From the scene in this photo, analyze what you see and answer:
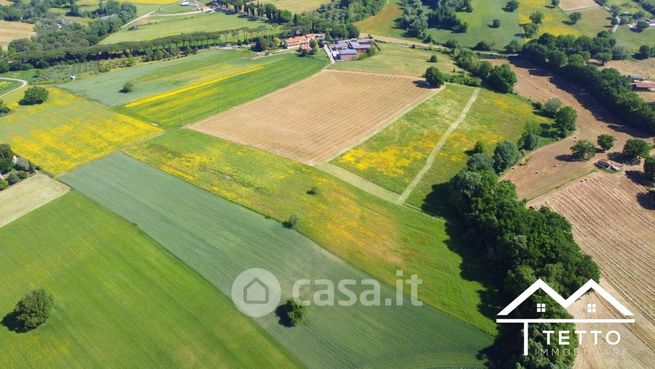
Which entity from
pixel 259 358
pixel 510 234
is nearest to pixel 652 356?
pixel 510 234

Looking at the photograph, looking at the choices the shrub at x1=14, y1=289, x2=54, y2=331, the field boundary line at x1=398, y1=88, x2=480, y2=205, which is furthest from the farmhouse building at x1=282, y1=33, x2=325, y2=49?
the shrub at x1=14, y1=289, x2=54, y2=331

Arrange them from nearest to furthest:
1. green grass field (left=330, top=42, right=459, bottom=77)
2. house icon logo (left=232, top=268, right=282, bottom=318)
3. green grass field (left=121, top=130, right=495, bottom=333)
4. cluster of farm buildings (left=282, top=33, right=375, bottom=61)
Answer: house icon logo (left=232, top=268, right=282, bottom=318), green grass field (left=121, top=130, right=495, bottom=333), green grass field (left=330, top=42, right=459, bottom=77), cluster of farm buildings (left=282, top=33, right=375, bottom=61)

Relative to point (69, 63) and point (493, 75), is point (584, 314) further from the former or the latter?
point (69, 63)

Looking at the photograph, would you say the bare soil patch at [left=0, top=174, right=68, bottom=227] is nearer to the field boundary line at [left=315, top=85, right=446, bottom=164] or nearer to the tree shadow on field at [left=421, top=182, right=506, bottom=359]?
the field boundary line at [left=315, top=85, right=446, bottom=164]

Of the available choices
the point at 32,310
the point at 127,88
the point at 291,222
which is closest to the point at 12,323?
the point at 32,310

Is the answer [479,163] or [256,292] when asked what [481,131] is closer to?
[479,163]
